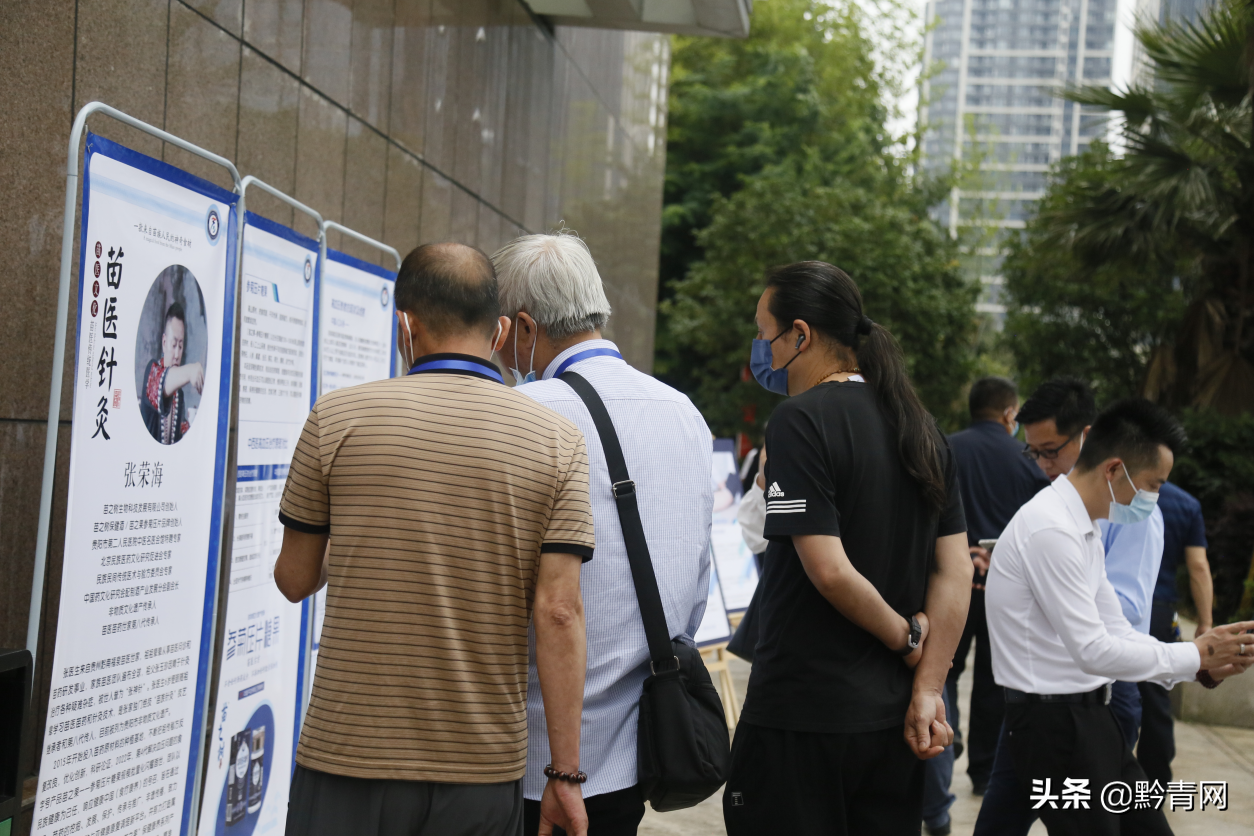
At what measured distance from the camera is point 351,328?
4.11 meters

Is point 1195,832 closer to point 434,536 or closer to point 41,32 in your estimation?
point 434,536

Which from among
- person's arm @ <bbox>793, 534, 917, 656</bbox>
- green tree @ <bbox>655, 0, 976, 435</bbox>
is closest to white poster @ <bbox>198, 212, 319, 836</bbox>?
person's arm @ <bbox>793, 534, 917, 656</bbox>

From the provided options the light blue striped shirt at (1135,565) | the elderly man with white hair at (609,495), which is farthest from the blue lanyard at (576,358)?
the light blue striped shirt at (1135,565)

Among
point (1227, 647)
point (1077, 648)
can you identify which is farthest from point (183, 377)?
point (1227, 647)

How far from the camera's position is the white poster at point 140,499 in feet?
7.48

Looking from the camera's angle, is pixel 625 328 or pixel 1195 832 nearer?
pixel 1195 832

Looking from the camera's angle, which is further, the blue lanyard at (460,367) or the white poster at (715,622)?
the white poster at (715,622)

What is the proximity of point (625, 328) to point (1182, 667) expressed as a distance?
27.5 ft

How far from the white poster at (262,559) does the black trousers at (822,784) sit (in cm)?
157

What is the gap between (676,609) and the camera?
7.68 ft

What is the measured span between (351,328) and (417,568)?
2.31 metres

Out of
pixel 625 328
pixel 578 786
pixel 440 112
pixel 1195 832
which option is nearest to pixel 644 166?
pixel 625 328

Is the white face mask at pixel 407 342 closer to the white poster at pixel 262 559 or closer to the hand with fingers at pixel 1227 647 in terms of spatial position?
the white poster at pixel 262 559

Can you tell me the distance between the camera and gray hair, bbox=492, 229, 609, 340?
2.40m
